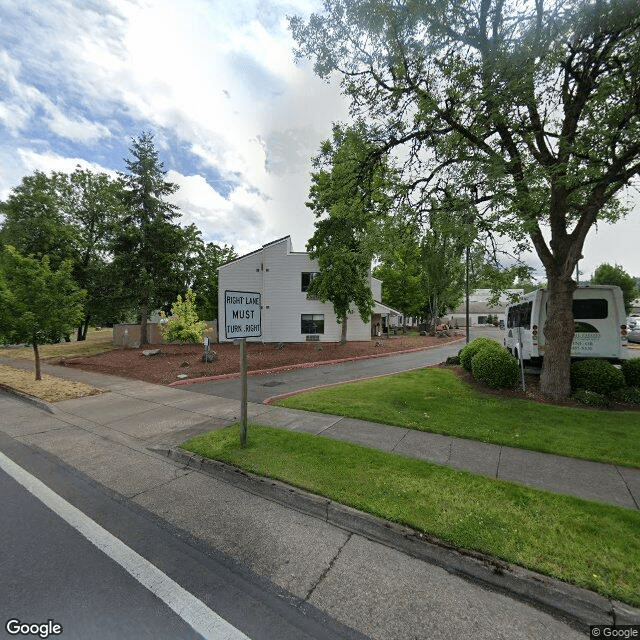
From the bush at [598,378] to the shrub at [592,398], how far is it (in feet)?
0.71

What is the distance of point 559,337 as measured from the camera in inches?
324

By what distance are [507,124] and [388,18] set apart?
368 centimetres

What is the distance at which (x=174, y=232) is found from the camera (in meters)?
23.7

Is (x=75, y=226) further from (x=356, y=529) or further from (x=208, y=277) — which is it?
(x=356, y=529)

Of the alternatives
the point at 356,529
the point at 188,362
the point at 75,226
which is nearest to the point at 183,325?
the point at 188,362

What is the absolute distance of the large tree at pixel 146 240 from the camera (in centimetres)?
2300

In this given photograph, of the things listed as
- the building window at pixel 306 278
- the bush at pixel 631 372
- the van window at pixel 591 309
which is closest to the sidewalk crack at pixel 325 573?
the bush at pixel 631 372

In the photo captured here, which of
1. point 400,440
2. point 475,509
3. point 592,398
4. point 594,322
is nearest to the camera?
point 475,509

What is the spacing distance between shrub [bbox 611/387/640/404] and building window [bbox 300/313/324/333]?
18.1m

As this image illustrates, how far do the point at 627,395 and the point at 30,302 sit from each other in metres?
18.7

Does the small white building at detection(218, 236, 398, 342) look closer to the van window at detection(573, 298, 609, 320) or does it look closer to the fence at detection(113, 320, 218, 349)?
the fence at detection(113, 320, 218, 349)

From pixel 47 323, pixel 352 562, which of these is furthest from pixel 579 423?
pixel 47 323

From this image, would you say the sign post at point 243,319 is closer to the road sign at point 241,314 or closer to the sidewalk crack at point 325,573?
the road sign at point 241,314

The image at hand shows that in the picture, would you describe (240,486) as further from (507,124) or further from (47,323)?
(47,323)
